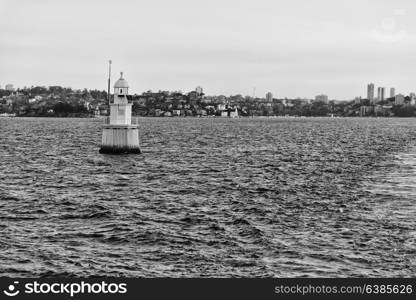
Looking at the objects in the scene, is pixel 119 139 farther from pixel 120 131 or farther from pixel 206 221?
pixel 206 221

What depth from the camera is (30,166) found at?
56.5 meters

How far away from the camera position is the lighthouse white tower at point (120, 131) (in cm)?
5847

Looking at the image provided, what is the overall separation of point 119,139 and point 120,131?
71 cm

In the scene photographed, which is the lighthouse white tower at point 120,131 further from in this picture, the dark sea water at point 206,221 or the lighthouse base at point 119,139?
the dark sea water at point 206,221

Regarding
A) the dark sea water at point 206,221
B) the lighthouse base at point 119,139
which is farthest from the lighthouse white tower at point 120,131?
the dark sea water at point 206,221

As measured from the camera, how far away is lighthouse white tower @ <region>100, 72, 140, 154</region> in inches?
2302

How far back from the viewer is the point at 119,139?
2319 inches

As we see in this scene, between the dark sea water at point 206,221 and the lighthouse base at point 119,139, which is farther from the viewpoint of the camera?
the lighthouse base at point 119,139

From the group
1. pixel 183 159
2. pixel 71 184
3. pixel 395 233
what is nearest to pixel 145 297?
pixel 395 233

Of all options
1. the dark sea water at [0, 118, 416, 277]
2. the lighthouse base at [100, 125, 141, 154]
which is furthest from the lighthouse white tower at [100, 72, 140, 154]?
the dark sea water at [0, 118, 416, 277]

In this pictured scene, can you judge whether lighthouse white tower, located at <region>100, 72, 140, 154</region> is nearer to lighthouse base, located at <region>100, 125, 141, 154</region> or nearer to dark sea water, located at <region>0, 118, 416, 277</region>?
lighthouse base, located at <region>100, 125, 141, 154</region>

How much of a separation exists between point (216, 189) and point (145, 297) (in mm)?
26790

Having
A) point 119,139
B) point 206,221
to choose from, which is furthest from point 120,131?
point 206,221

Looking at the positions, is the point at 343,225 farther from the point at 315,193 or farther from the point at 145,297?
the point at 145,297
